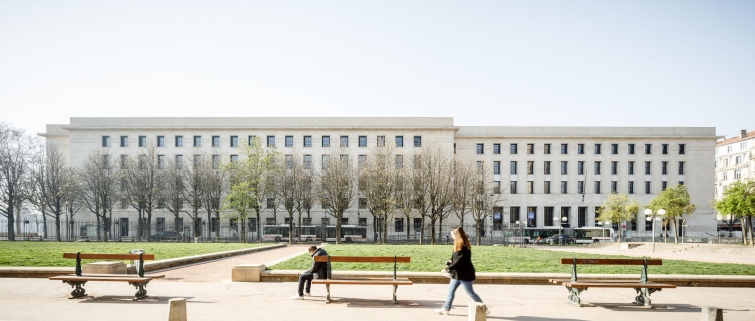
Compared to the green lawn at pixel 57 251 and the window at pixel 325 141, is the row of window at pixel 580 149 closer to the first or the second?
the window at pixel 325 141

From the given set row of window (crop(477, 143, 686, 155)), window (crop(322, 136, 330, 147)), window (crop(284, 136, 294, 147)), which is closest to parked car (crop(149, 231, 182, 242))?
window (crop(284, 136, 294, 147))

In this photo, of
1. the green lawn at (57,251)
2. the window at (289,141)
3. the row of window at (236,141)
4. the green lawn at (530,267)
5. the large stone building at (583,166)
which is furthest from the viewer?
the large stone building at (583,166)

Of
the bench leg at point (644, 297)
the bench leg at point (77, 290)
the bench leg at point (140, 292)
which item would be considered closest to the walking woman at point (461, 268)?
the bench leg at point (644, 297)

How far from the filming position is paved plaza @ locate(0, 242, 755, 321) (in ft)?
29.0

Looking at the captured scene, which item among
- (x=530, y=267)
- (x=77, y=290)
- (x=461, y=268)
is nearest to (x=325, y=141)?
(x=530, y=267)

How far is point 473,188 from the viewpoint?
Answer: 160 ft

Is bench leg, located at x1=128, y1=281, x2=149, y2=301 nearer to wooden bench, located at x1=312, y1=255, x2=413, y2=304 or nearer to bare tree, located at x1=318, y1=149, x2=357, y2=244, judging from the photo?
wooden bench, located at x1=312, y1=255, x2=413, y2=304

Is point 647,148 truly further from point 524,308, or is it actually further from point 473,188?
point 524,308

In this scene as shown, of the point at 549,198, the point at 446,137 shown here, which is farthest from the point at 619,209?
the point at 446,137

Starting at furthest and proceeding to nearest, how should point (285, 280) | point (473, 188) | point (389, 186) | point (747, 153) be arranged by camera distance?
point (747, 153) → point (473, 188) → point (389, 186) → point (285, 280)

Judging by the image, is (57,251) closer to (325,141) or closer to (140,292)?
(140,292)

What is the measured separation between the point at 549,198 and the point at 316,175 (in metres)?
33.0

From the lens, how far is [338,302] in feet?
33.1

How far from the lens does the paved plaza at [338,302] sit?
29.0 ft
